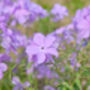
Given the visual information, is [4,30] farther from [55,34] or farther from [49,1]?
[49,1]

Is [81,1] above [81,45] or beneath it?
above

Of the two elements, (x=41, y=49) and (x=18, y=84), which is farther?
(x=18, y=84)

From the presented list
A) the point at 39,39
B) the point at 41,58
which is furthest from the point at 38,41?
the point at 41,58

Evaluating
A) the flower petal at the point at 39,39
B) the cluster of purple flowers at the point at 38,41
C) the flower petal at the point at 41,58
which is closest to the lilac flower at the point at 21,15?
the cluster of purple flowers at the point at 38,41

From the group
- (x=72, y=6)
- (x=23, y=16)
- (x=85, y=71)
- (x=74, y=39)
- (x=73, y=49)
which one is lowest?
(x=85, y=71)

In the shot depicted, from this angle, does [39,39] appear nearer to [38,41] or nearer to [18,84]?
[38,41]

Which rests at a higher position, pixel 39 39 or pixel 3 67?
pixel 39 39

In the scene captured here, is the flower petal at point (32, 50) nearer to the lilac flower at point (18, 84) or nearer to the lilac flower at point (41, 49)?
the lilac flower at point (41, 49)

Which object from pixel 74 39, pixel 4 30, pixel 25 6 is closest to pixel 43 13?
pixel 25 6
